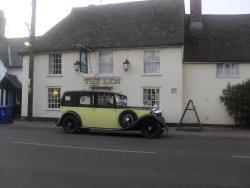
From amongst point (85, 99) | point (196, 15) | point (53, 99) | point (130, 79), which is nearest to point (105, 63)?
point (130, 79)

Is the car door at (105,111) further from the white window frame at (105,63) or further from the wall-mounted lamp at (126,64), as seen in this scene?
the white window frame at (105,63)

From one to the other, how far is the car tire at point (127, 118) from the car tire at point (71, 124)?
7.07ft

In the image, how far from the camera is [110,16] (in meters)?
29.3

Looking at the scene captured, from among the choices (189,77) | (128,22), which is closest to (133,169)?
(189,77)

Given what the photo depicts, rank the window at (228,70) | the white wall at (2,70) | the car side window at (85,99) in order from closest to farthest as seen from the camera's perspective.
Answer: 1. the car side window at (85,99)
2. the window at (228,70)
3. the white wall at (2,70)

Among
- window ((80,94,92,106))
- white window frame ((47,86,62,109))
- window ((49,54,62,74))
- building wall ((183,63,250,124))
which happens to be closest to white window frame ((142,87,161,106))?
building wall ((183,63,250,124))

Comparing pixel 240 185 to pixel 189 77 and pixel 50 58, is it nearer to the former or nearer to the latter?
pixel 189 77

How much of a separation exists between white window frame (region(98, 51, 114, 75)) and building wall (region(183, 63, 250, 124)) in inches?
180

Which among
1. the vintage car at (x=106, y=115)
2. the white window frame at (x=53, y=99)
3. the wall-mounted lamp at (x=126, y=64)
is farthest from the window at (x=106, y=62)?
the vintage car at (x=106, y=115)

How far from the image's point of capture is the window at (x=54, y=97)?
92.9 feet

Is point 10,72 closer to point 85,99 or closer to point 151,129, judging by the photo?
point 85,99

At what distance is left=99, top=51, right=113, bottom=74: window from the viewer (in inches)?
1066

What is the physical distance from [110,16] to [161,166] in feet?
66.2

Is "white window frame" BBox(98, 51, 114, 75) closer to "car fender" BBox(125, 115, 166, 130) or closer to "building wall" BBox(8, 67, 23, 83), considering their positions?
"car fender" BBox(125, 115, 166, 130)
